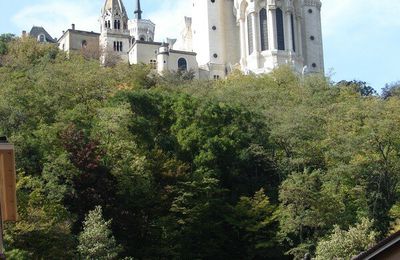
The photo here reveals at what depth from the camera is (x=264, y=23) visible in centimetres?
9975

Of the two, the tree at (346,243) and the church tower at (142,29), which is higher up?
the church tower at (142,29)

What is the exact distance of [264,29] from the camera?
9944 centimetres

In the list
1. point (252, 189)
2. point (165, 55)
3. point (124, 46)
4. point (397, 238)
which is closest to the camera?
point (397, 238)

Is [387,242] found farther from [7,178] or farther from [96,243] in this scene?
[96,243]

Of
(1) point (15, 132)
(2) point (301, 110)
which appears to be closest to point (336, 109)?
(2) point (301, 110)

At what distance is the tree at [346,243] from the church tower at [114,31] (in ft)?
183

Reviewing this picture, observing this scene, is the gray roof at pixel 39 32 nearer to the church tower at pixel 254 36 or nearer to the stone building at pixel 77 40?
the stone building at pixel 77 40

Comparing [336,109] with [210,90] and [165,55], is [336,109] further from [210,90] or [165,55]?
[165,55]

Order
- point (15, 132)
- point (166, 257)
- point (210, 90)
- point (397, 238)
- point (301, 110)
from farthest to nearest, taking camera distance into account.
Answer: point (210, 90) → point (301, 110) → point (15, 132) → point (166, 257) → point (397, 238)

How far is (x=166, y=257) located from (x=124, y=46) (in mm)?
66677

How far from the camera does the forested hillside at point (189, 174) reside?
1441 inches

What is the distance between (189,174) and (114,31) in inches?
2568

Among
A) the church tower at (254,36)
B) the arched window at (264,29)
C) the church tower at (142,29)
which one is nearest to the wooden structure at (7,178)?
the church tower at (254,36)

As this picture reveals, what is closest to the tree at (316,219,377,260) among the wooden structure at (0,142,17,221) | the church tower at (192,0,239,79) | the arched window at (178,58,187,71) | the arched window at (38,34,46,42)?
the wooden structure at (0,142,17,221)
